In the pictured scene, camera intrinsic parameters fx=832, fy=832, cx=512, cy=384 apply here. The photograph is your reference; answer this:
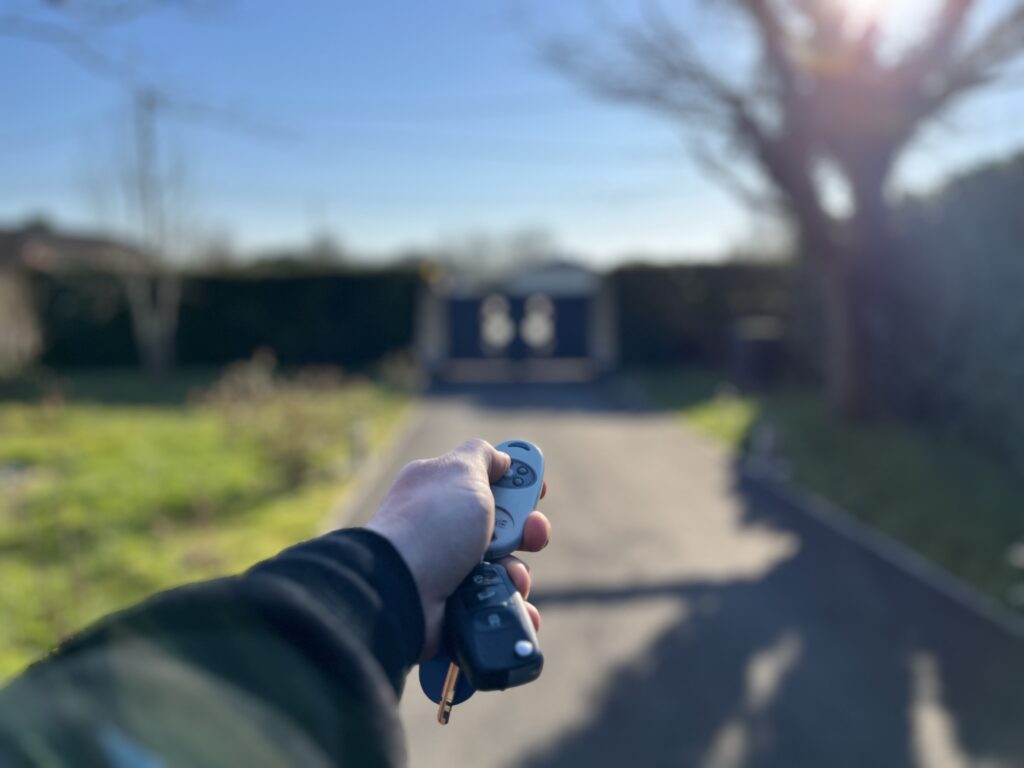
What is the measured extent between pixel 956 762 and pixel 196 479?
7.56m

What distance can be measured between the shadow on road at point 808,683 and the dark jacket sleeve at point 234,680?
3.38m

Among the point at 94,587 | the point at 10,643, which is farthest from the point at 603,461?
the point at 10,643

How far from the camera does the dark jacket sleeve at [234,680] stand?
88cm

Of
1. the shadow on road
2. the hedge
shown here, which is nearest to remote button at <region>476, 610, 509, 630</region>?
the shadow on road

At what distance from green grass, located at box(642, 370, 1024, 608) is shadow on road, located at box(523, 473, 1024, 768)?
78 centimetres

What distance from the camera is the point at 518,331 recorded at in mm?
20891

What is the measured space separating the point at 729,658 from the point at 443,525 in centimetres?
448

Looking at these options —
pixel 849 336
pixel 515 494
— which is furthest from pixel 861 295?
pixel 515 494

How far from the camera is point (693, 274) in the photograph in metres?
21.2

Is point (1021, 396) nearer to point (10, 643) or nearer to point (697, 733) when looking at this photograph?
point (697, 733)

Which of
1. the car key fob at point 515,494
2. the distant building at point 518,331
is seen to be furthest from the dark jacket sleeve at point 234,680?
the distant building at point 518,331

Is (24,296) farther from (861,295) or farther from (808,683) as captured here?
(808,683)

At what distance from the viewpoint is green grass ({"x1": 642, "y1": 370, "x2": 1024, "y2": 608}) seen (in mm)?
7238

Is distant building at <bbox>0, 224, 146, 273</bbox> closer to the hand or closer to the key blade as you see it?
the hand
